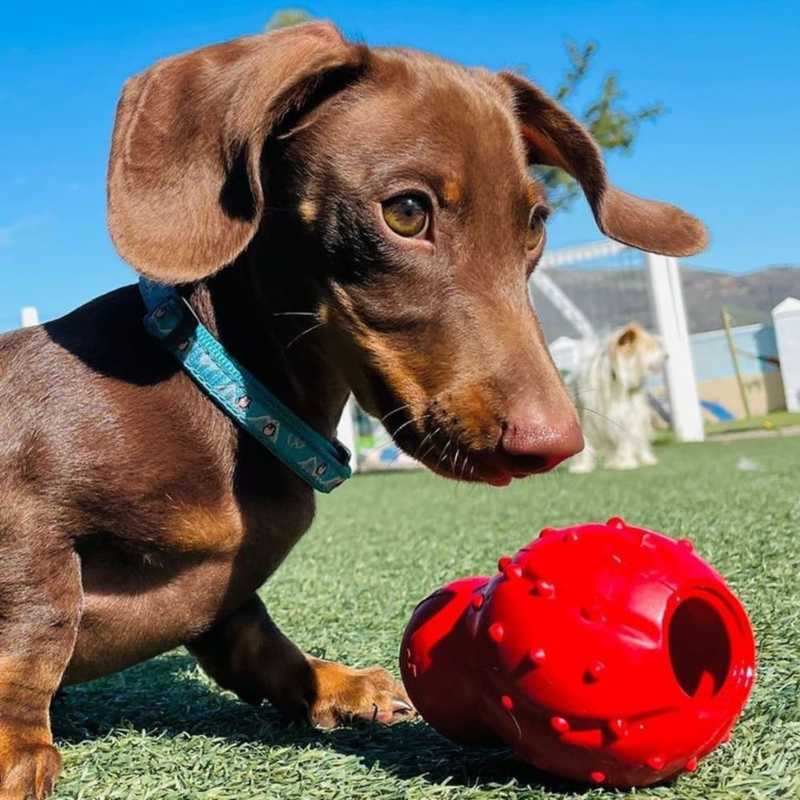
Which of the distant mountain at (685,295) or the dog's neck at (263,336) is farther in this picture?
the distant mountain at (685,295)

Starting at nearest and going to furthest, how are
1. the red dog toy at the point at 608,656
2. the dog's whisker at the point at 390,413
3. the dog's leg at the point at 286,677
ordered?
the red dog toy at the point at 608,656 → the dog's whisker at the point at 390,413 → the dog's leg at the point at 286,677

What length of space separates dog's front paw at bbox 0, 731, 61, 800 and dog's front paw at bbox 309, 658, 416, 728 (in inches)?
18.7

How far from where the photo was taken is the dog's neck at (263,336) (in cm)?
159

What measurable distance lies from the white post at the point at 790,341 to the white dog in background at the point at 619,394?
2.00 m

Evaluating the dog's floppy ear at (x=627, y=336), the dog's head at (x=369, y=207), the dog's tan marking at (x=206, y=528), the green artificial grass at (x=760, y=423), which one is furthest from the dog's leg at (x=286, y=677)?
the green artificial grass at (x=760, y=423)

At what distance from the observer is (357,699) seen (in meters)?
1.70

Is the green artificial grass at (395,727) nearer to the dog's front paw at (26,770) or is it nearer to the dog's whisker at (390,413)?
the dog's front paw at (26,770)

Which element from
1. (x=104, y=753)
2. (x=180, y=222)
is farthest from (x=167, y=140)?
(x=104, y=753)

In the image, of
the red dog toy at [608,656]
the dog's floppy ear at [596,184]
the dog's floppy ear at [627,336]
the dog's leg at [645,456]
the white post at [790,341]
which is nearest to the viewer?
the red dog toy at [608,656]

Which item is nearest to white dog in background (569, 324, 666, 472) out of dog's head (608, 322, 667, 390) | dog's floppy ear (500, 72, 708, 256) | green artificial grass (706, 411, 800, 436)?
dog's head (608, 322, 667, 390)

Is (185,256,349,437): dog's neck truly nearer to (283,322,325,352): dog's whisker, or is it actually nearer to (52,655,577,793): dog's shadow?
(283,322,325,352): dog's whisker

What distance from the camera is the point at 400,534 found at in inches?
166

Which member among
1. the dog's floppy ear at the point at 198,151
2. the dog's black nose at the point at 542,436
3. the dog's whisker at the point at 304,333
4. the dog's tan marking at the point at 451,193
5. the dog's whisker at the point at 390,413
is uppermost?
the dog's floppy ear at the point at 198,151

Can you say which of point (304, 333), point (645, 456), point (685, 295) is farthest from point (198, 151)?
point (685, 295)
